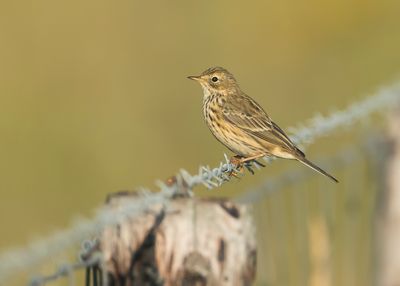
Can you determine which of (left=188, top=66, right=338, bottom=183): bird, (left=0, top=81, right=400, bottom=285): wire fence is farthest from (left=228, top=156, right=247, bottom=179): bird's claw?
(left=0, top=81, right=400, bottom=285): wire fence

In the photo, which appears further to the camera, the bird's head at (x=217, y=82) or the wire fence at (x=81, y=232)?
the bird's head at (x=217, y=82)

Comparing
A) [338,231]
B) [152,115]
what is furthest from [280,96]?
[338,231]

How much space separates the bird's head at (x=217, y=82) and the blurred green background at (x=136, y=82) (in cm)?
279

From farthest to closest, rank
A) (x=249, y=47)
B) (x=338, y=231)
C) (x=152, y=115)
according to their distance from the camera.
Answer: (x=249, y=47)
(x=152, y=115)
(x=338, y=231)

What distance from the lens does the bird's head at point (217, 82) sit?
35.2 ft

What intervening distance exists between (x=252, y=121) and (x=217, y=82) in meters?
0.83

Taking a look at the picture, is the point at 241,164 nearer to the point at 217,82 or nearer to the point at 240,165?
the point at 240,165

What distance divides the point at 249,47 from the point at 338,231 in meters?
8.56

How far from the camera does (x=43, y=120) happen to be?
55.1 ft

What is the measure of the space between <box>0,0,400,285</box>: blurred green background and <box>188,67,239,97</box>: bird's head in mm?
2790

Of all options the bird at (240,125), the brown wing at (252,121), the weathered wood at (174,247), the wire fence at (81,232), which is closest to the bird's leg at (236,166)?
the bird at (240,125)

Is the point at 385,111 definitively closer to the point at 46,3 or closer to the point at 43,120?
the point at 43,120

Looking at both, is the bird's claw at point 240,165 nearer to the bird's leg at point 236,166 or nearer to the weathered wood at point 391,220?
the bird's leg at point 236,166

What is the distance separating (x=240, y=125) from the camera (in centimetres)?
998
